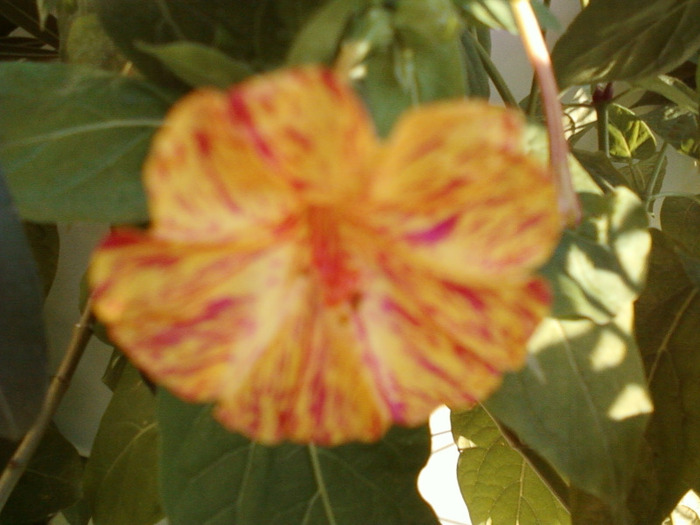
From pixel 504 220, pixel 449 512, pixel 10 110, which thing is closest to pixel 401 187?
pixel 504 220

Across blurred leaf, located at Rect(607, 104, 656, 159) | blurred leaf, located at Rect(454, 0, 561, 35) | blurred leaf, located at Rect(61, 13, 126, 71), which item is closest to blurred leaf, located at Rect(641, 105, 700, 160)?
blurred leaf, located at Rect(607, 104, 656, 159)

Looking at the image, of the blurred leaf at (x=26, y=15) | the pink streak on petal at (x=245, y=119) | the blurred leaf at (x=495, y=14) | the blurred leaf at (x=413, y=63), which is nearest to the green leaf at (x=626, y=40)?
the blurred leaf at (x=495, y=14)

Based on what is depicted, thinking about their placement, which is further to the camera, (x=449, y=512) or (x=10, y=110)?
(x=449, y=512)

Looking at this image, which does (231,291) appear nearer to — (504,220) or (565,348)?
(504,220)

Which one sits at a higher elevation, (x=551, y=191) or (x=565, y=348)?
(x=551, y=191)

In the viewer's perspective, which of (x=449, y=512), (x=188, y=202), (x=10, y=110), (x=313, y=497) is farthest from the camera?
(x=449, y=512)

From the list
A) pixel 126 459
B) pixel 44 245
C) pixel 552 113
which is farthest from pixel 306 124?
pixel 44 245

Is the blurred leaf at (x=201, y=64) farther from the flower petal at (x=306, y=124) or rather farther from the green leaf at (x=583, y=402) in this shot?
the green leaf at (x=583, y=402)

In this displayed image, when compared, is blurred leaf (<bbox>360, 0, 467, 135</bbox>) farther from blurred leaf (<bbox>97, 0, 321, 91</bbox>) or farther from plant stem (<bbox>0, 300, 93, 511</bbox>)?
plant stem (<bbox>0, 300, 93, 511</bbox>)
